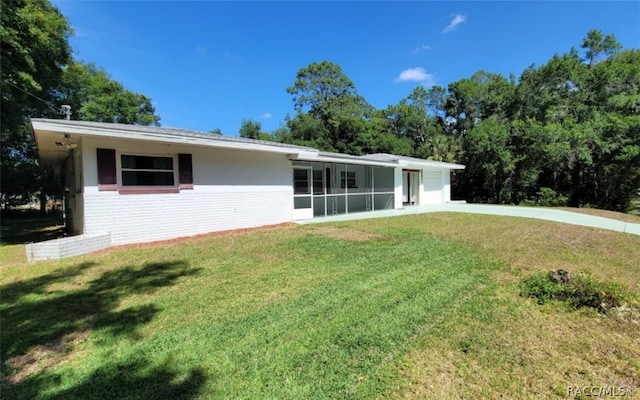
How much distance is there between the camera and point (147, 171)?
8523mm

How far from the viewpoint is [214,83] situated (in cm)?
2847

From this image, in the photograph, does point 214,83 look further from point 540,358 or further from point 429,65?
point 540,358

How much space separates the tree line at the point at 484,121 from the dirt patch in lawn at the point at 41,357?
12.4 metres

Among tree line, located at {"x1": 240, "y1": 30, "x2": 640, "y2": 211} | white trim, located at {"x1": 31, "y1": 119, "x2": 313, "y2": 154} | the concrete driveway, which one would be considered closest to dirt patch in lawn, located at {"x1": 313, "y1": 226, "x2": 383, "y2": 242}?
the concrete driveway

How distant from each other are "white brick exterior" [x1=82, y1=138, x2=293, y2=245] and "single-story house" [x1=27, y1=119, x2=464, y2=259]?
0.02 metres

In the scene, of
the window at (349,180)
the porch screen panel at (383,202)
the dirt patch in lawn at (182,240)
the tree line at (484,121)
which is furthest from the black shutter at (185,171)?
the porch screen panel at (383,202)

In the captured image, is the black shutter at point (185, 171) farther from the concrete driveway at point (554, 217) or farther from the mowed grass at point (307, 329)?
the concrete driveway at point (554, 217)

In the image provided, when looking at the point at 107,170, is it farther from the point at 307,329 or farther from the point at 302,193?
the point at 302,193

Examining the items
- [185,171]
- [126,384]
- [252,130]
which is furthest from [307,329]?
[252,130]

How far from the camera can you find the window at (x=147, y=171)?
8.19 metres

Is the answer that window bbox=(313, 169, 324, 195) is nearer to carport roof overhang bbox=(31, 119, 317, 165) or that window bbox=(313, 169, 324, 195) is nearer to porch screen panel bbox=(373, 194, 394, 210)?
carport roof overhang bbox=(31, 119, 317, 165)

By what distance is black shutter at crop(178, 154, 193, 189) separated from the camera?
900cm

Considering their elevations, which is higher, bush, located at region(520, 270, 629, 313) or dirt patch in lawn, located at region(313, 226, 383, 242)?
dirt patch in lawn, located at region(313, 226, 383, 242)

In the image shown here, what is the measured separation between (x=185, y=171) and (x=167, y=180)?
1.82ft
